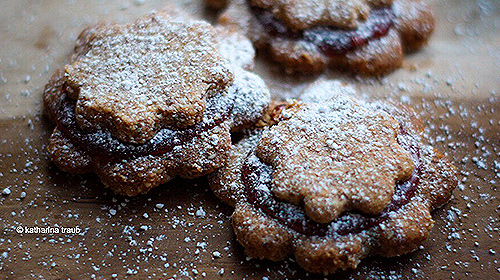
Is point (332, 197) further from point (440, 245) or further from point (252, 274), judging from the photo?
point (440, 245)

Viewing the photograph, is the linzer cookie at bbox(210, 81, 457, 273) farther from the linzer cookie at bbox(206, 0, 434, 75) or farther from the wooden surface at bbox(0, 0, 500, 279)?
the linzer cookie at bbox(206, 0, 434, 75)

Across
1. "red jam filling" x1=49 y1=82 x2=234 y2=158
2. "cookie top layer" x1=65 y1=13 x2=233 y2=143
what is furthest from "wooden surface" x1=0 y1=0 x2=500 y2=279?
"cookie top layer" x1=65 y1=13 x2=233 y2=143

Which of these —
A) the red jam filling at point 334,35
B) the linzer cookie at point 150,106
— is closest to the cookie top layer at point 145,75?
the linzer cookie at point 150,106

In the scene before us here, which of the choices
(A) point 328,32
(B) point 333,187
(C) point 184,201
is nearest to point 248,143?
(C) point 184,201

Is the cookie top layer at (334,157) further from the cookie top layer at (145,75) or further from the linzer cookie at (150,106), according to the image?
the cookie top layer at (145,75)

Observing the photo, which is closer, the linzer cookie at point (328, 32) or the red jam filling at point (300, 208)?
the red jam filling at point (300, 208)

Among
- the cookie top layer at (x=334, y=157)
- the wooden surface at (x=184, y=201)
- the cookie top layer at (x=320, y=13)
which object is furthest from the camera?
the cookie top layer at (x=320, y=13)

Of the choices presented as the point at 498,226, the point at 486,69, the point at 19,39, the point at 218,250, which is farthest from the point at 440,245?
the point at 19,39

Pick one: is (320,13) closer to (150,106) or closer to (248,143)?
(248,143)
